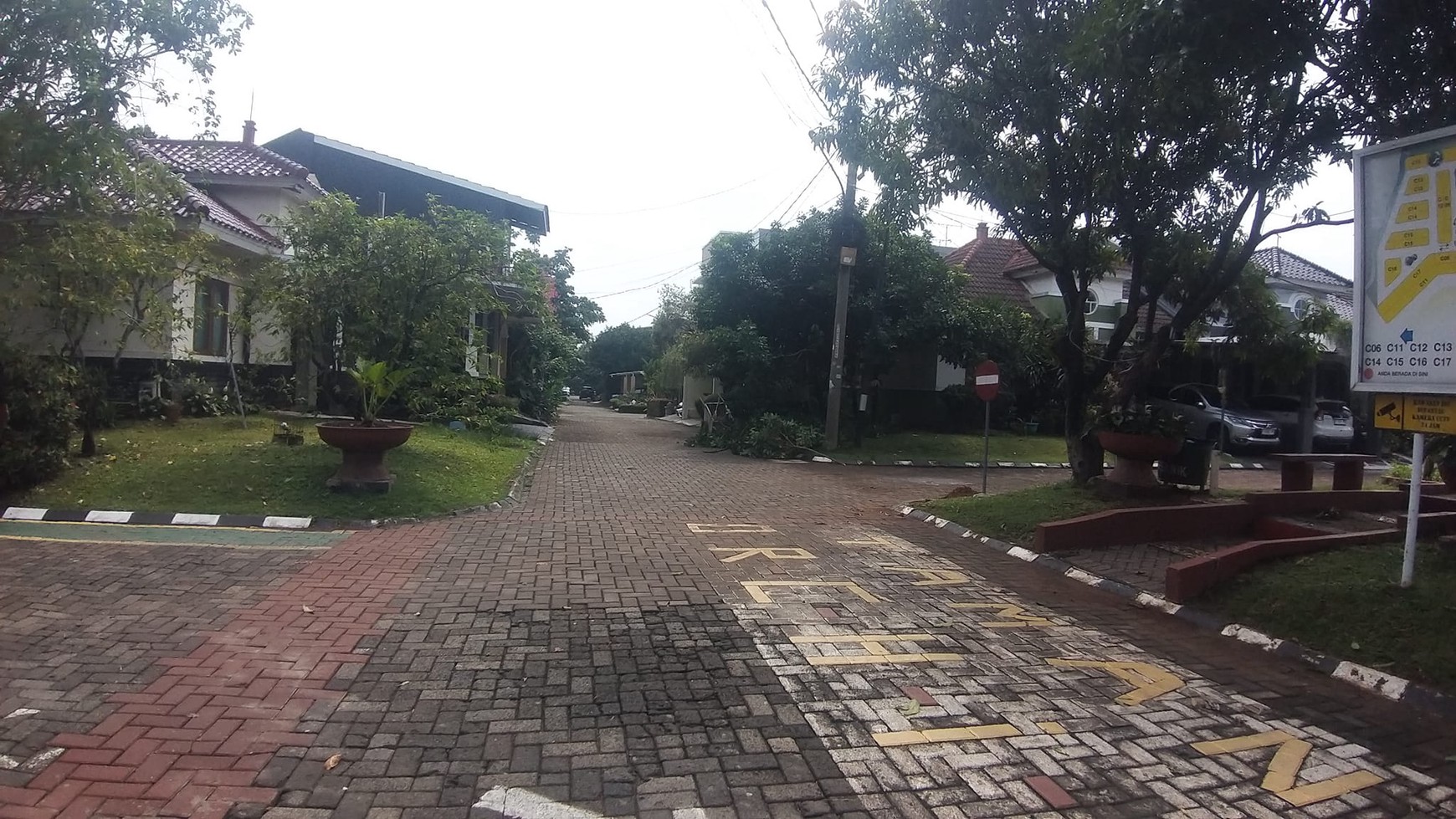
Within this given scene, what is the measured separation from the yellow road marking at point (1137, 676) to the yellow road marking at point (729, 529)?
4.52 m

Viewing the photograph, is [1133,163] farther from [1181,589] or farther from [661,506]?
[661,506]

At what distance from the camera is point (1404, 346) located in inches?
229

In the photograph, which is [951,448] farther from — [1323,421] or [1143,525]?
[1143,525]

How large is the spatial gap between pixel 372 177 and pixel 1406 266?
24547 millimetres

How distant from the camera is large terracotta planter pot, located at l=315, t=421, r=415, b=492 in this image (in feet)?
31.8

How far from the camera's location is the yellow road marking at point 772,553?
26.5ft

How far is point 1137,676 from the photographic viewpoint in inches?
201

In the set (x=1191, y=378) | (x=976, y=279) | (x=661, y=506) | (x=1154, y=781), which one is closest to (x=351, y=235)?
(x=661, y=506)

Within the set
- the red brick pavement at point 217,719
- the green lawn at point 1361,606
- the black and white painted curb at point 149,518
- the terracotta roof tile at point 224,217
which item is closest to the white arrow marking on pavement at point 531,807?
the red brick pavement at point 217,719

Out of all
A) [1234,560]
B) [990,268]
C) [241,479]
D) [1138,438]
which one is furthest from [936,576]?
[990,268]

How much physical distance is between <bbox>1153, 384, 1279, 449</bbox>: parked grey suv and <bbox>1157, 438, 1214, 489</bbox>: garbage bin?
1017 centimetres

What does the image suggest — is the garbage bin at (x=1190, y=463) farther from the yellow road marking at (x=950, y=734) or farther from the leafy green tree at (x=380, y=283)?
the leafy green tree at (x=380, y=283)

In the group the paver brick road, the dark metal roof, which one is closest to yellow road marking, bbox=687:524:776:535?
the paver brick road

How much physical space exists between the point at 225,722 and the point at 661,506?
738cm
